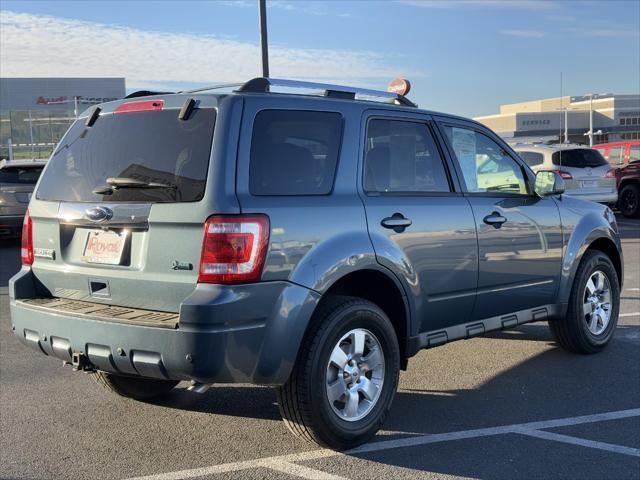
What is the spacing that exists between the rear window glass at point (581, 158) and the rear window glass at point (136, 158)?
13.6 meters

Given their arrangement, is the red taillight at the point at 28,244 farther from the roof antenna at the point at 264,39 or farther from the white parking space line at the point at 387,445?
the roof antenna at the point at 264,39

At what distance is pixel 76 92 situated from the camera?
172 ft

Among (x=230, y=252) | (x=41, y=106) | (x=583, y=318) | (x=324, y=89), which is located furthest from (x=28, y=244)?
(x=41, y=106)

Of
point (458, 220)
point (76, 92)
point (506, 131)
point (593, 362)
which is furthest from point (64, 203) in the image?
point (506, 131)

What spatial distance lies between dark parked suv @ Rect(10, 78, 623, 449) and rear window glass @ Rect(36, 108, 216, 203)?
0.03ft

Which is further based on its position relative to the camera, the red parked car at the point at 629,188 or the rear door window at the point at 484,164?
the red parked car at the point at 629,188

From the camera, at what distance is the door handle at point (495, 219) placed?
513cm

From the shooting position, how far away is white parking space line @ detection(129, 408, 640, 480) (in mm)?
3887

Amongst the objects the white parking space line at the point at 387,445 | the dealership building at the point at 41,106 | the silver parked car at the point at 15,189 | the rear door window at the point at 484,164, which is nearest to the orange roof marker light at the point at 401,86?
the rear door window at the point at 484,164

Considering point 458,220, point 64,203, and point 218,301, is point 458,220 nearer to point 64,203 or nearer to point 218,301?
point 218,301

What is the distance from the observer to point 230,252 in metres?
3.67

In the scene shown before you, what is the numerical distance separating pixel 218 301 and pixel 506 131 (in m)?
85.8

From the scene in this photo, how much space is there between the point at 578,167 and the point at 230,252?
1444 cm

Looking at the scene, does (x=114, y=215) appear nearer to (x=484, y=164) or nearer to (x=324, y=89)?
(x=324, y=89)
